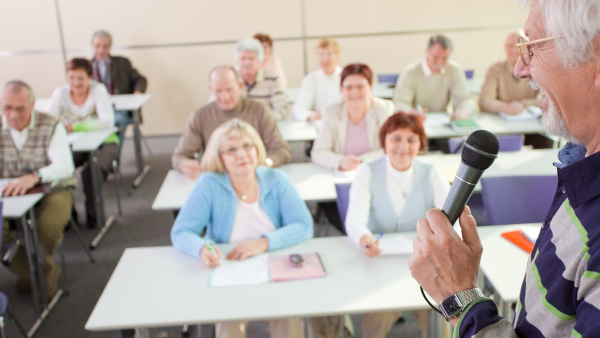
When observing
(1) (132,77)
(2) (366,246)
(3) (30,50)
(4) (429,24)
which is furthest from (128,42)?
(2) (366,246)

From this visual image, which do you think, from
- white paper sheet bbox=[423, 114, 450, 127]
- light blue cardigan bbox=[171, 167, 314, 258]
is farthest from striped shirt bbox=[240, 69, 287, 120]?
light blue cardigan bbox=[171, 167, 314, 258]

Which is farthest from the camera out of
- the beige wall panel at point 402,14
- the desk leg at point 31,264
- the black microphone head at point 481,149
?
the beige wall panel at point 402,14

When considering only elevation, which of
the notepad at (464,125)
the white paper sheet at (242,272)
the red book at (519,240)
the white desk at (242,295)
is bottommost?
the white desk at (242,295)

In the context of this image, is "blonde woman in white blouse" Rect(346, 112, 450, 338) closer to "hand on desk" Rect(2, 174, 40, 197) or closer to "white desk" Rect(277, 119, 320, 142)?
"white desk" Rect(277, 119, 320, 142)

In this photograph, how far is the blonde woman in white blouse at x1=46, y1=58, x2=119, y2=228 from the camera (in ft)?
15.0

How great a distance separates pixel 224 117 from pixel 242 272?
1949 millimetres

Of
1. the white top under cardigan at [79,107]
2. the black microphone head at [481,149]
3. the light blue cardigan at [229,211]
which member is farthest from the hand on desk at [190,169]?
the black microphone head at [481,149]

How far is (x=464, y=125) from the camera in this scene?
13.7ft

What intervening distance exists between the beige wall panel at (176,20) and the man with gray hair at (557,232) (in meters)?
6.34

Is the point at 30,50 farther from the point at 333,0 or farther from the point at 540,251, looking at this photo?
the point at 540,251

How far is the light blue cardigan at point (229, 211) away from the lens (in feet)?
7.86

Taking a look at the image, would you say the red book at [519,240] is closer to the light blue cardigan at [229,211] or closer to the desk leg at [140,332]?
the light blue cardigan at [229,211]

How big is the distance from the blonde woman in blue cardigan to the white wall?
15.2ft

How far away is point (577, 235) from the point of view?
75 centimetres
